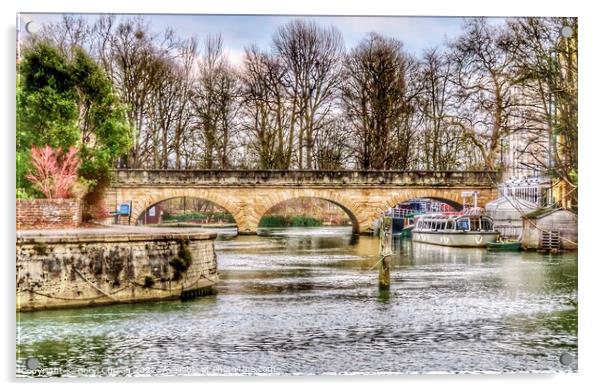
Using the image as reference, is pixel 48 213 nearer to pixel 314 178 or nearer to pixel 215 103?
pixel 215 103

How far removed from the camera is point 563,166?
1243 cm

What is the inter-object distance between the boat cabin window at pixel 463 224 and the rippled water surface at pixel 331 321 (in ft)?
1.43

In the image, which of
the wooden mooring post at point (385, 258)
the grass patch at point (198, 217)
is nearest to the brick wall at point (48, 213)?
the grass patch at point (198, 217)

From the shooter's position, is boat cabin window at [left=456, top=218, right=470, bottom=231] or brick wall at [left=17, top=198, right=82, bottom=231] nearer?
brick wall at [left=17, top=198, right=82, bottom=231]

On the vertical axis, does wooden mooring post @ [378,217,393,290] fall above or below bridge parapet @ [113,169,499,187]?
below

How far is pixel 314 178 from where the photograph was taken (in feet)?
44.5

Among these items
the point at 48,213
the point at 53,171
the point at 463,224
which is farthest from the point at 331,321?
the point at 53,171

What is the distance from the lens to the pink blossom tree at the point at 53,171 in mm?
12000

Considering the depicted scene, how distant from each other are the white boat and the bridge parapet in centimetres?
49

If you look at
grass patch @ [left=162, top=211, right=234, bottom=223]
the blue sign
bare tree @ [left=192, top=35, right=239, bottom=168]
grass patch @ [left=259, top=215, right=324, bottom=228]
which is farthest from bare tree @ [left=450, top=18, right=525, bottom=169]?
the blue sign

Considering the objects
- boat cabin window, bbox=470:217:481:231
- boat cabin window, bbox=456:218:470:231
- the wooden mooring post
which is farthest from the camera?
boat cabin window, bbox=456:218:470:231

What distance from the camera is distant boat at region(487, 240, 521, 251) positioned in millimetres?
13086

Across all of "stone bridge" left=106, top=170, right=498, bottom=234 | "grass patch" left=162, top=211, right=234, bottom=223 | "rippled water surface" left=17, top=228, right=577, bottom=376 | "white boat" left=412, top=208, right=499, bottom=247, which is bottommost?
"rippled water surface" left=17, top=228, right=577, bottom=376

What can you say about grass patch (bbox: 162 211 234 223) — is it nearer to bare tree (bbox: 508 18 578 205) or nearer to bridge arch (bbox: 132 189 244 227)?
bridge arch (bbox: 132 189 244 227)
